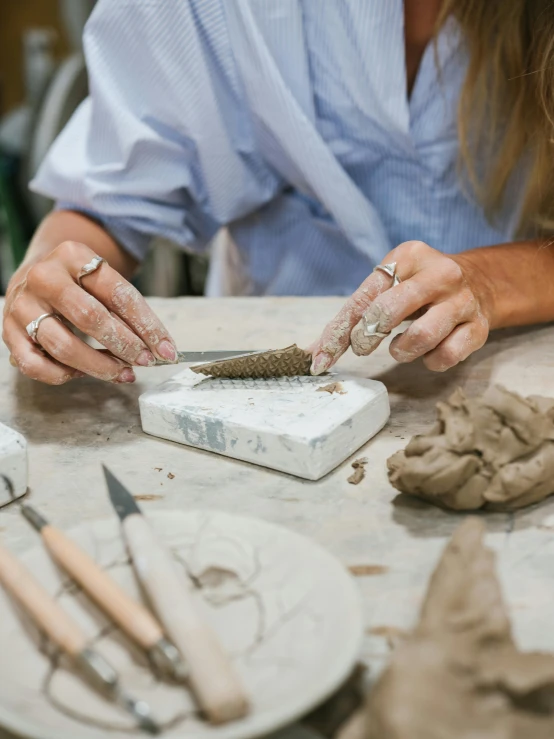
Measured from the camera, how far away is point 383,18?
121 cm

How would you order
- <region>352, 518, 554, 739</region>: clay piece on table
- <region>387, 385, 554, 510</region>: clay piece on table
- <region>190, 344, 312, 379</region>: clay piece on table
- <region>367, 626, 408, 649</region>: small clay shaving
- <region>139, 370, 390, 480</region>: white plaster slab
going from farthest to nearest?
<region>190, 344, 312, 379</region>: clay piece on table
<region>139, 370, 390, 480</region>: white plaster slab
<region>387, 385, 554, 510</region>: clay piece on table
<region>367, 626, 408, 649</region>: small clay shaving
<region>352, 518, 554, 739</region>: clay piece on table

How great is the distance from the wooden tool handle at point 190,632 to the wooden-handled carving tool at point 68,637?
0.13ft

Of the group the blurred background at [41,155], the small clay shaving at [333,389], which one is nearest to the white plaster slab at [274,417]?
the small clay shaving at [333,389]

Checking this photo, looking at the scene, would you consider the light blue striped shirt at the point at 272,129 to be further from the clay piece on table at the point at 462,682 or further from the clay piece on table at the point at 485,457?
the clay piece on table at the point at 462,682

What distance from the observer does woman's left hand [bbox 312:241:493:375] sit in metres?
0.93

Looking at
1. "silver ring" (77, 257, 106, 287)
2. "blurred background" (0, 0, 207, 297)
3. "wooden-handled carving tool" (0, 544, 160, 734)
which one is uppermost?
"silver ring" (77, 257, 106, 287)

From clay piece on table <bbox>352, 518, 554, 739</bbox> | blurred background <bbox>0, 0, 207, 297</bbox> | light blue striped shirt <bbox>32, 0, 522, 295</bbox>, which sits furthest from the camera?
blurred background <bbox>0, 0, 207, 297</bbox>

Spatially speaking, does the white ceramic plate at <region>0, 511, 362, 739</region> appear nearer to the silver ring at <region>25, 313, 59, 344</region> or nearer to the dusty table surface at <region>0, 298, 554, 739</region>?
the dusty table surface at <region>0, 298, 554, 739</region>

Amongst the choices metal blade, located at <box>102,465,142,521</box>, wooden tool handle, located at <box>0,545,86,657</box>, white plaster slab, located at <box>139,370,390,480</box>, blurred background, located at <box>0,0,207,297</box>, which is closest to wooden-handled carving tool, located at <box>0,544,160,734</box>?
wooden tool handle, located at <box>0,545,86,657</box>

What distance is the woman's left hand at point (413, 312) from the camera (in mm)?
931

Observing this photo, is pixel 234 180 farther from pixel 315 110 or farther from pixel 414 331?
pixel 414 331

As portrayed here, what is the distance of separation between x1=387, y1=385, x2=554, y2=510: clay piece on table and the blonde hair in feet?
1.71

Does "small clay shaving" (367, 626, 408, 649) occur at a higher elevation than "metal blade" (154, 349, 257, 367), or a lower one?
higher

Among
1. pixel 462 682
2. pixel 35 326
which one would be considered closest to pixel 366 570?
pixel 462 682
